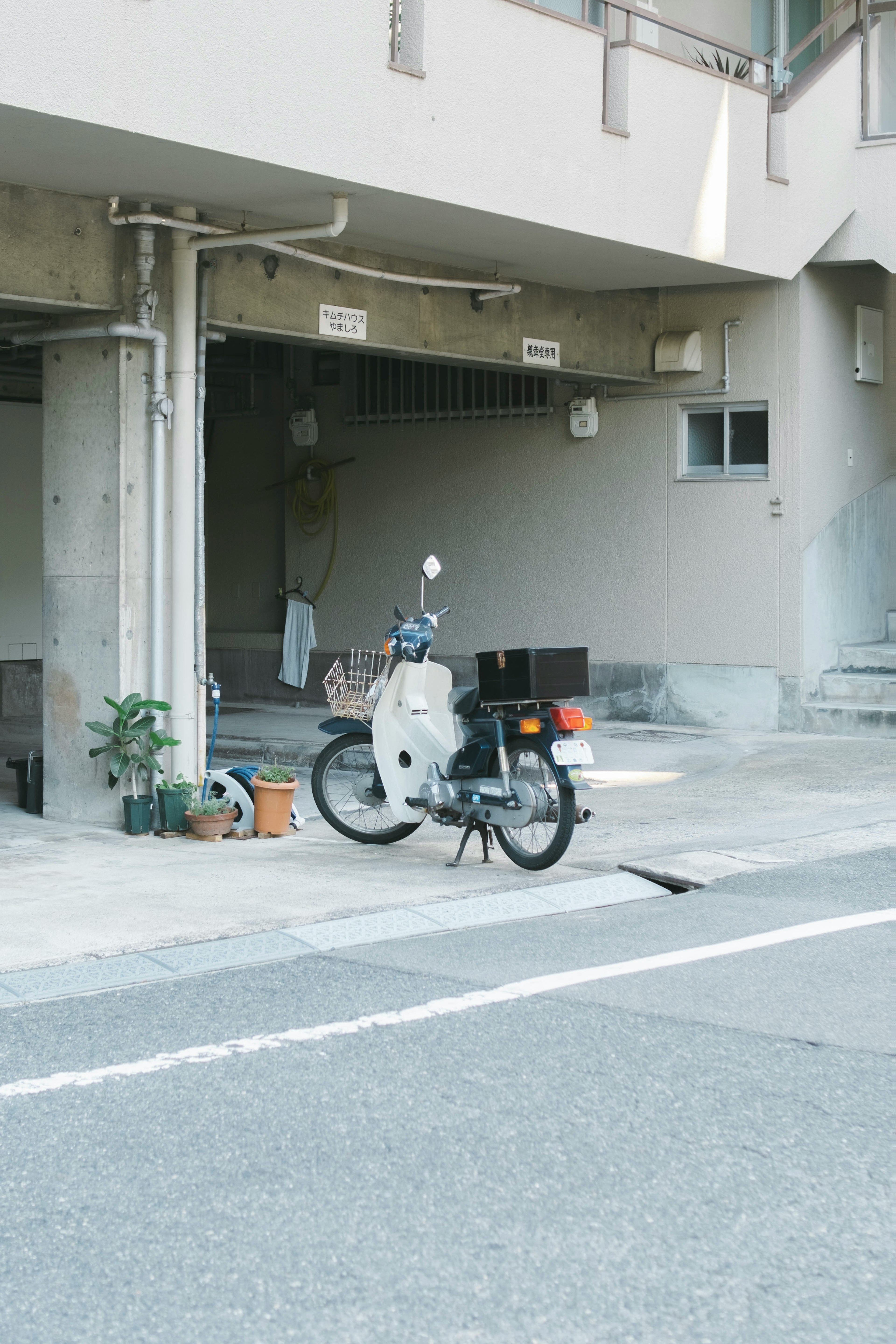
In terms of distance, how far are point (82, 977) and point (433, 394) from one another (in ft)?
36.9

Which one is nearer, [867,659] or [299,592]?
[867,659]

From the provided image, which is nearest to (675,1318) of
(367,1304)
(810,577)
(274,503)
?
(367,1304)

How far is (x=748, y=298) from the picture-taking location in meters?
14.5

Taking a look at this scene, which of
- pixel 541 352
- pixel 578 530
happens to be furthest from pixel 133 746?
pixel 578 530

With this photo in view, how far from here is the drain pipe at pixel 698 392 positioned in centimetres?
1463

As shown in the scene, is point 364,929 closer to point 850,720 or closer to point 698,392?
point 850,720

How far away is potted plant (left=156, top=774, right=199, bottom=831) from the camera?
9.59 meters

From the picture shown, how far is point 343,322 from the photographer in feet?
38.0

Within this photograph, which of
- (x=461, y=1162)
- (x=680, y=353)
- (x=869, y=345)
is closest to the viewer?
(x=461, y=1162)

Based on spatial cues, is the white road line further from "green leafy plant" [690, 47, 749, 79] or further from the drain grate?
"green leafy plant" [690, 47, 749, 79]

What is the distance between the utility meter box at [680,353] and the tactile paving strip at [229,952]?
9290mm

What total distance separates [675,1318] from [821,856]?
5.73 meters

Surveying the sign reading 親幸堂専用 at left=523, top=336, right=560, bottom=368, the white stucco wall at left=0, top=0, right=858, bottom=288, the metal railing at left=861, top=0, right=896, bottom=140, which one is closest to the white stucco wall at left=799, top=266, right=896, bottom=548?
the metal railing at left=861, top=0, right=896, bottom=140

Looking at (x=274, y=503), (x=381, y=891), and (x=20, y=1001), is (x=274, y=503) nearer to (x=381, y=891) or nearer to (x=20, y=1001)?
(x=381, y=891)
